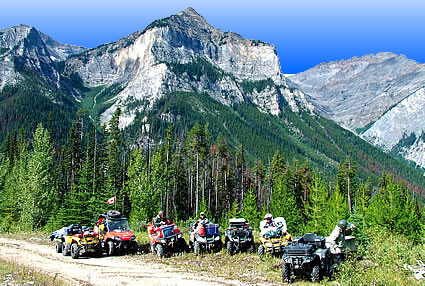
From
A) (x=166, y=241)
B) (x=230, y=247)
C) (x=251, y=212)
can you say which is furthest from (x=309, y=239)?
(x=251, y=212)

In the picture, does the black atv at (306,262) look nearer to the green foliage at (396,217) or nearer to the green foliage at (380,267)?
the green foliage at (380,267)

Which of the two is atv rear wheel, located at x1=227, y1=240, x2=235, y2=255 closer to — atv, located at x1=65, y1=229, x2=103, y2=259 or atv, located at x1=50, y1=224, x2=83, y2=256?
atv, located at x1=65, y1=229, x2=103, y2=259

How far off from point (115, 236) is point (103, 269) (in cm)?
420

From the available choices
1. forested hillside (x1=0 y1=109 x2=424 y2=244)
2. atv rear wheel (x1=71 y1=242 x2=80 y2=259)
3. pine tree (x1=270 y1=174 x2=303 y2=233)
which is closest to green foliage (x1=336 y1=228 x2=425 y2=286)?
forested hillside (x1=0 y1=109 x2=424 y2=244)

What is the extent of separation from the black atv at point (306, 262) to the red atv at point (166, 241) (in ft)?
27.1

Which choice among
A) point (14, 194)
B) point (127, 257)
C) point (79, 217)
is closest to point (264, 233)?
point (127, 257)

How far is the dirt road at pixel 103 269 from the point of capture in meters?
14.6

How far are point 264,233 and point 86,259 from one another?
31.4 ft

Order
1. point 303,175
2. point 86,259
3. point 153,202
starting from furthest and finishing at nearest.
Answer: point 303,175 < point 153,202 < point 86,259

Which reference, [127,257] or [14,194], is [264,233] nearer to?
[127,257]

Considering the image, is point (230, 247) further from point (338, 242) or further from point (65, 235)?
point (65, 235)

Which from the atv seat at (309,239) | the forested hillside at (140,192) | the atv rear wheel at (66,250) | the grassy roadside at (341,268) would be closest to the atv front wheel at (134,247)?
the grassy roadside at (341,268)

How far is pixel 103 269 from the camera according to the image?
17.4m

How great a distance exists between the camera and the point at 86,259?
2045 cm
